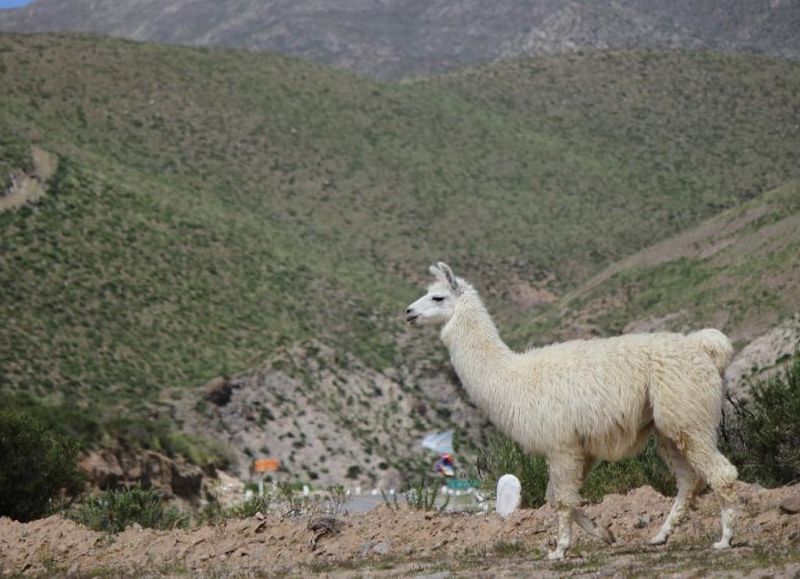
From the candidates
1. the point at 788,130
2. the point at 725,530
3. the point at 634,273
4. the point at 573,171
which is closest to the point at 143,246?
the point at 634,273

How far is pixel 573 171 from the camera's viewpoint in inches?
3258

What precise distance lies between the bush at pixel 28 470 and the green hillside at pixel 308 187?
47.8 ft

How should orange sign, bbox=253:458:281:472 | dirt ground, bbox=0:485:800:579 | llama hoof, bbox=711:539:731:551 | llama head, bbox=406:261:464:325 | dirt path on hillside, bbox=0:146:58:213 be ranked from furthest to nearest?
dirt path on hillside, bbox=0:146:58:213
orange sign, bbox=253:458:281:472
llama head, bbox=406:261:464:325
dirt ground, bbox=0:485:800:579
llama hoof, bbox=711:539:731:551

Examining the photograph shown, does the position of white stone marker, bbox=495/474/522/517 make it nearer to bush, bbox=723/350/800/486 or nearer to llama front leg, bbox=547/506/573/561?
bush, bbox=723/350/800/486

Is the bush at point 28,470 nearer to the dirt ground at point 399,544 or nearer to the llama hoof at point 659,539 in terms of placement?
the dirt ground at point 399,544

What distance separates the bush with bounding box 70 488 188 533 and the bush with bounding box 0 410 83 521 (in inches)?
61.4

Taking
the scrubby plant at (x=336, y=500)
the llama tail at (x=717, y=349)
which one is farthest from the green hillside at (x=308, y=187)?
the llama tail at (x=717, y=349)

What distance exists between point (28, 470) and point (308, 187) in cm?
5221

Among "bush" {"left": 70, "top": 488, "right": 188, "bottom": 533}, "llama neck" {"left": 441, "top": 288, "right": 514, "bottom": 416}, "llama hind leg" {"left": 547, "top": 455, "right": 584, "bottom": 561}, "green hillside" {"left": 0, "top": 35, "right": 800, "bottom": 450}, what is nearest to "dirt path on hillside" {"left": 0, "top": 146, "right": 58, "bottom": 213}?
"green hillside" {"left": 0, "top": 35, "right": 800, "bottom": 450}

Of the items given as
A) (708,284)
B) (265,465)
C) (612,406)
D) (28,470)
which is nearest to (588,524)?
(612,406)

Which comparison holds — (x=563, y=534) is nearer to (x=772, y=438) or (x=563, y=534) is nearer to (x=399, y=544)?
(x=399, y=544)

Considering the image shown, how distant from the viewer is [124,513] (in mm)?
21250

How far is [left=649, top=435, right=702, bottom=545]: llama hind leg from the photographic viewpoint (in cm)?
1288

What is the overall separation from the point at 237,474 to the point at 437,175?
1624 inches
